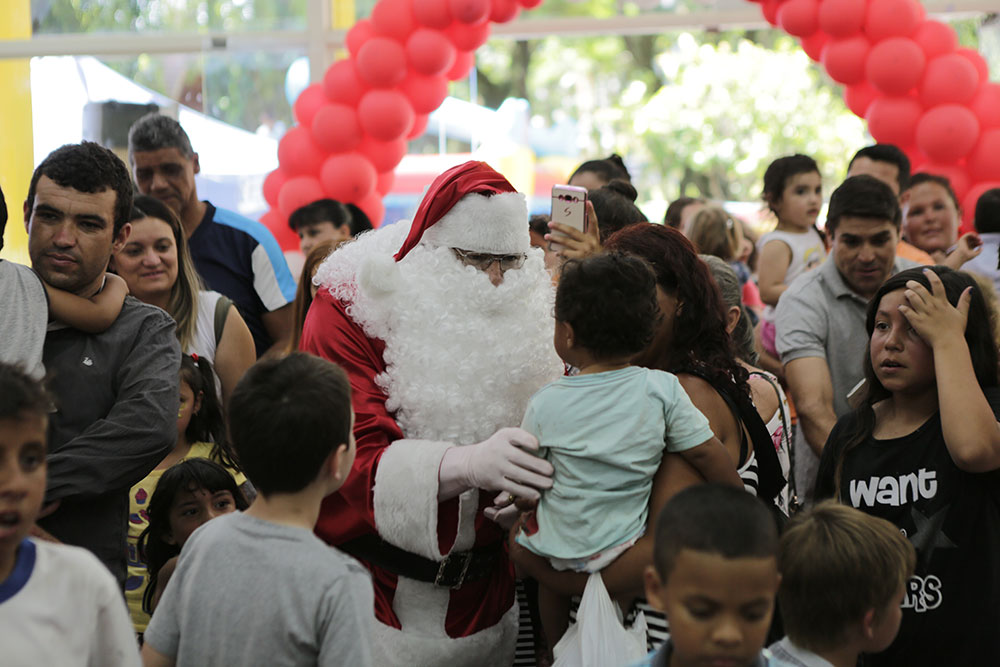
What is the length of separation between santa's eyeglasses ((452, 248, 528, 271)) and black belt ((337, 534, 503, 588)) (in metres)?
0.74

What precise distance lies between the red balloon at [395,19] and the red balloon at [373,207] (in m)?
0.99

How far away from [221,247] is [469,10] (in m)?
2.66

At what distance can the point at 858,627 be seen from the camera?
6.95 ft

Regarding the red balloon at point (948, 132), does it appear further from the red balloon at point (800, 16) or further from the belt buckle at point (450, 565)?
the belt buckle at point (450, 565)

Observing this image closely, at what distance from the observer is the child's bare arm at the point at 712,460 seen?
2289mm

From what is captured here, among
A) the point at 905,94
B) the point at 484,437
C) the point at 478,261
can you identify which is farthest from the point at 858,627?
the point at 905,94

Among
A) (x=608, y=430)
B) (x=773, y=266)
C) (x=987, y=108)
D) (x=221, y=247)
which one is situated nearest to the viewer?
(x=608, y=430)

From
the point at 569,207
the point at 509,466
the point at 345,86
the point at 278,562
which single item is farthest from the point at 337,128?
the point at 278,562

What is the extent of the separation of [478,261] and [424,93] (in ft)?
13.4

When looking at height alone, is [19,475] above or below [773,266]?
above

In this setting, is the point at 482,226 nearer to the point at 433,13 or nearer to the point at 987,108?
the point at 433,13

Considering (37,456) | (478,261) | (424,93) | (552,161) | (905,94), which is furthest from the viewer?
(552,161)

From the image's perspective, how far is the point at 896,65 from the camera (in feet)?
19.8

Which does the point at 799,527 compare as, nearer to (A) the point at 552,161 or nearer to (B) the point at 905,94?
(B) the point at 905,94
